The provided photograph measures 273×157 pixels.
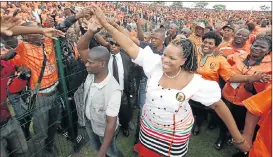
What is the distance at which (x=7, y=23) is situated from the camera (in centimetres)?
174

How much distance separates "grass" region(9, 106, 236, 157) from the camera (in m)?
3.62

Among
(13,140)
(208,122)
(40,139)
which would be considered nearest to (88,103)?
(13,140)

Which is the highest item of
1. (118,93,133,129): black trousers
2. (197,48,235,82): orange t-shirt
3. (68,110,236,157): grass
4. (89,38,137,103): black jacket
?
(197,48,235,82): orange t-shirt

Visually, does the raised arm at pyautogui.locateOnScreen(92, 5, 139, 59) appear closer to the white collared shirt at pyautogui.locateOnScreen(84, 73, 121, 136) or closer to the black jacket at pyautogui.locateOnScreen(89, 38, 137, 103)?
the white collared shirt at pyautogui.locateOnScreen(84, 73, 121, 136)

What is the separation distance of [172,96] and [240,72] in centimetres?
175

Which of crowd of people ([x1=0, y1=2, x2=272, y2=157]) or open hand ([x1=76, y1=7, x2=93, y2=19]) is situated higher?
open hand ([x1=76, y1=7, x2=93, y2=19])

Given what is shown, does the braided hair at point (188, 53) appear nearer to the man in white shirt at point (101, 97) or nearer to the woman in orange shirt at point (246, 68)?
the man in white shirt at point (101, 97)

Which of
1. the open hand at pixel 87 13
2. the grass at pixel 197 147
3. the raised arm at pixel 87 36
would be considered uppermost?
the open hand at pixel 87 13

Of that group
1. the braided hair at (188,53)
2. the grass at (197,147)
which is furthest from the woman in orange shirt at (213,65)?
the braided hair at (188,53)

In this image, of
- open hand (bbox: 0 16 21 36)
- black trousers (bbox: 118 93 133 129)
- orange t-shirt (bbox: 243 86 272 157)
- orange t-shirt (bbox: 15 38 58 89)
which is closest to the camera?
open hand (bbox: 0 16 21 36)

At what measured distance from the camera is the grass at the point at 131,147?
3.62 metres

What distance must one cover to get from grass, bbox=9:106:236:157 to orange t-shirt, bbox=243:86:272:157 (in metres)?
1.55

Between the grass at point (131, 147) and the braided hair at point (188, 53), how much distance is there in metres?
2.04

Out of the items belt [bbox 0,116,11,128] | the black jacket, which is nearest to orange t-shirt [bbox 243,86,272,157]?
the black jacket
